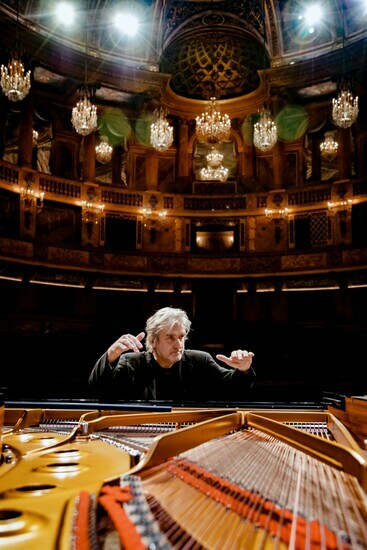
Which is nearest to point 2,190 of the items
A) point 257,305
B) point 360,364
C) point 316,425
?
point 257,305

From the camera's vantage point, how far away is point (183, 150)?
16.5 metres

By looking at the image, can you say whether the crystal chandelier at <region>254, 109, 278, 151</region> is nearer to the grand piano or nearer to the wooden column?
the wooden column

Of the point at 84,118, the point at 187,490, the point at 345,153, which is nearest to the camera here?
the point at 187,490

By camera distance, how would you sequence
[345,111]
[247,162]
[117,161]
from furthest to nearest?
[117,161], [247,162], [345,111]

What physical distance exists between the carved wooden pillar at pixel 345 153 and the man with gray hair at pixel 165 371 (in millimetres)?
11961

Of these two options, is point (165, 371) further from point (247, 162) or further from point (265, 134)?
point (247, 162)

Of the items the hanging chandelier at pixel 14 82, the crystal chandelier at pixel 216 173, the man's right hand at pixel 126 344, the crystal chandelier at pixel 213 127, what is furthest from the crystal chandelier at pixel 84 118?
the man's right hand at pixel 126 344

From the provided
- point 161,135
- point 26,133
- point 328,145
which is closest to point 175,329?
point 161,135

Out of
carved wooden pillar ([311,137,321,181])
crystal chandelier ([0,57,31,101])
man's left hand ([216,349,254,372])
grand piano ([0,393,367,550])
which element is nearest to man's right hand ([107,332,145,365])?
man's left hand ([216,349,254,372])

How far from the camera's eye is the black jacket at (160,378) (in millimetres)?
4152

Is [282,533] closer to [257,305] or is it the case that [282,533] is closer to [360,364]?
[360,364]

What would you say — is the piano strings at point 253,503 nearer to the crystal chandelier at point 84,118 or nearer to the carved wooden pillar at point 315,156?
the crystal chandelier at point 84,118

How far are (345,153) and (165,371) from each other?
12713 mm

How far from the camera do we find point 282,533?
1.12m
